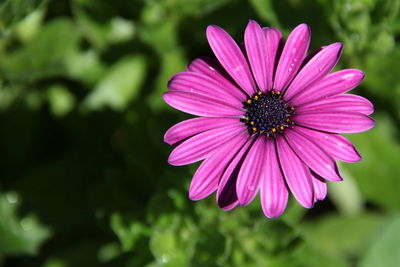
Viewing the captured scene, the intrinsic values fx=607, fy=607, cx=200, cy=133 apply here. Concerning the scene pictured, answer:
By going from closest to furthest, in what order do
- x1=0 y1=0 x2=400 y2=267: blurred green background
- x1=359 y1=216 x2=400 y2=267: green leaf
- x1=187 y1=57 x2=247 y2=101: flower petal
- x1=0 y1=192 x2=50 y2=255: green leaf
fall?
x1=187 y1=57 x2=247 y2=101: flower petal → x1=0 y1=0 x2=400 y2=267: blurred green background → x1=359 y1=216 x2=400 y2=267: green leaf → x1=0 y1=192 x2=50 y2=255: green leaf

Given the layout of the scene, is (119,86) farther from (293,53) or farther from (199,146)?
(293,53)

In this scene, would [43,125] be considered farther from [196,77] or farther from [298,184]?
[298,184]

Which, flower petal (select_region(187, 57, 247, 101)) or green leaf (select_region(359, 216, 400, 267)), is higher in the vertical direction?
flower petal (select_region(187, 57, 247, 101))

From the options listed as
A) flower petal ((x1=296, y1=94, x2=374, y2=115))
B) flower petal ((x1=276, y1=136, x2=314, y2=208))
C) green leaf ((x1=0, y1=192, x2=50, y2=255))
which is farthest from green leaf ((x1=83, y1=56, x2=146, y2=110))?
flower petal ((x1=296, y1=94, x2=374, y2=115))

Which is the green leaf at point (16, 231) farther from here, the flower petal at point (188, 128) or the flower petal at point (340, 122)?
the flower petal at point (340, 122)

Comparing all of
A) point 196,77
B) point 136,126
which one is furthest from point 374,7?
point 136,126

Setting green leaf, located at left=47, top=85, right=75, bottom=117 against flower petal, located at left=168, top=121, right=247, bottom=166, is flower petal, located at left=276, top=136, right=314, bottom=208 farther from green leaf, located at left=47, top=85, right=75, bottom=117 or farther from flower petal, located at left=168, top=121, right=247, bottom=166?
green leaf, located at left=47, top=85, right=75, bottom=117

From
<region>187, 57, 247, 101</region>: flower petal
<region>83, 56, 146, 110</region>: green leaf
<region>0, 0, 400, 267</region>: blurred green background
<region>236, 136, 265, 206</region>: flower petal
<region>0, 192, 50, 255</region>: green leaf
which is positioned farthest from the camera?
<region>83, 56, 146, 110</region>: green leaf

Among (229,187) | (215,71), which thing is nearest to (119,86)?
(215,71)
